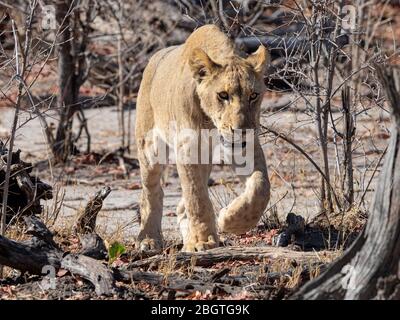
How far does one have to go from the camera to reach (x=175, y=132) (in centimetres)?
701

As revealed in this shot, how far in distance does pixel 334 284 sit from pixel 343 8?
3362 millimetres

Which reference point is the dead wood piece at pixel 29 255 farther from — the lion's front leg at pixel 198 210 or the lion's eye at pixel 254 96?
the lion's eye at pixel 254 96

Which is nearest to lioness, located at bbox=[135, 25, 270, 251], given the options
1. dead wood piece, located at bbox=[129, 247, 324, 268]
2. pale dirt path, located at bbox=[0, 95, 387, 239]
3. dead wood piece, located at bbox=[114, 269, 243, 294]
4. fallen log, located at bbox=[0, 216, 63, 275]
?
dead wood piece, located at bbox=[129, 247, 324, 268]

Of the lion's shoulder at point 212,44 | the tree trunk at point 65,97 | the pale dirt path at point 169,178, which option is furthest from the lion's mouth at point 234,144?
the tree trunk at point 65,97

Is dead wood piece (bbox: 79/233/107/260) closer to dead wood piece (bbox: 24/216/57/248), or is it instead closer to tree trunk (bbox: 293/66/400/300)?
dead wood piece (bbox: 24/216/57/248)

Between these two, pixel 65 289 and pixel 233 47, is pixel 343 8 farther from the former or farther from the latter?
pixel 65 289

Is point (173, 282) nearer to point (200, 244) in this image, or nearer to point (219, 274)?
point (219, 274)

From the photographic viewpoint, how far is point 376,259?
4.71m

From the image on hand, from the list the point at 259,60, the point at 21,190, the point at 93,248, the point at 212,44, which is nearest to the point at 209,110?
the point at 259,60

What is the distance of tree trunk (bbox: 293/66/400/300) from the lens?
466 centimetres

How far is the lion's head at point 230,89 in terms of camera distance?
21.0ft

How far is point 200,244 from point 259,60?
1214 mm

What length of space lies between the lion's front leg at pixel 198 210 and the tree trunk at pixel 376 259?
2.05 meters
